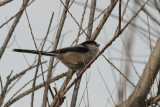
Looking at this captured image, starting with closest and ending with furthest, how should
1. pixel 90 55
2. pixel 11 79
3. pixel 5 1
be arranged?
pixel 5 1 → pixel 11 79 → pixel 90 55

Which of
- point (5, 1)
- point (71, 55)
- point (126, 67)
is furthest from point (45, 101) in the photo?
point (71, 55)

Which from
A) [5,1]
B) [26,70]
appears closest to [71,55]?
[26,70]

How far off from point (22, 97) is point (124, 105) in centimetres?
140

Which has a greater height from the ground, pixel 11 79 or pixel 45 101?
pixel 11 79

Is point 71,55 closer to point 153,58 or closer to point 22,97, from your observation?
point 22,97

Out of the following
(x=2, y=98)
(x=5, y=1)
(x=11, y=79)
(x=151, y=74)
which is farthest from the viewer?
(x=11, y=79)

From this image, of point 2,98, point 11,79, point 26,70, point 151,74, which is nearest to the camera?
point 151,74

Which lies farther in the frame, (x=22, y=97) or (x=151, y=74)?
(x=22, y=97)

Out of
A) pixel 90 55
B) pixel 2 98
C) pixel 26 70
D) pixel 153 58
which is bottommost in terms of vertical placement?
pixel 153 58

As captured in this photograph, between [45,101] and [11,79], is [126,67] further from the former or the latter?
[11,79]

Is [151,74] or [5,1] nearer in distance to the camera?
[5,1]

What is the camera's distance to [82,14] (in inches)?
118

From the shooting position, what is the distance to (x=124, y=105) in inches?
95.3

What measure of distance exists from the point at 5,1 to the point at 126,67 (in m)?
1.00
